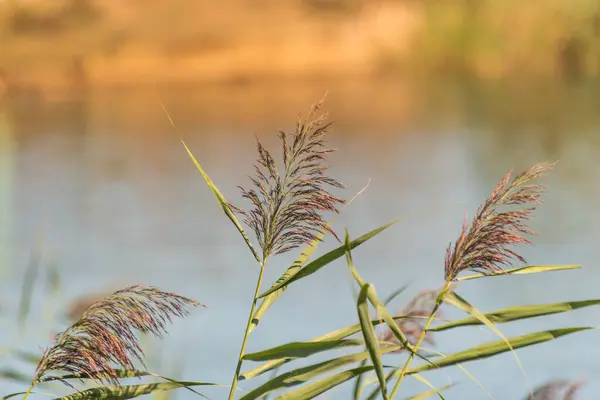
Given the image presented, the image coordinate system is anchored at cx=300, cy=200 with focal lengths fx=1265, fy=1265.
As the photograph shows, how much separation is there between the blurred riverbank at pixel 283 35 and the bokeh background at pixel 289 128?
15 millimetres

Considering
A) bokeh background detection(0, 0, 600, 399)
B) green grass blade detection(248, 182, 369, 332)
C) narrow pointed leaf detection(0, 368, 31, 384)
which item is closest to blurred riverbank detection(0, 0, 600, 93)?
bokeh background detection(0, 0, 600, 399)

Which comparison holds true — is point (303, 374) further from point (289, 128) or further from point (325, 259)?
point (289, 128)

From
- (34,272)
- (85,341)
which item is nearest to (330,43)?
(34,272)

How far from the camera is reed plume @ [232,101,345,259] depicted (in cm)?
118

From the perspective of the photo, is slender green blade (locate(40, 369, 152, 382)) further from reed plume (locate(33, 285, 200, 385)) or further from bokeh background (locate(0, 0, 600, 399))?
bokeh background (locate(0, 0, 600, 399))

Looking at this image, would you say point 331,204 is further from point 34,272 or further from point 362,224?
point 362,224

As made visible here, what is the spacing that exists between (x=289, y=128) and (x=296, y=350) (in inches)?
252

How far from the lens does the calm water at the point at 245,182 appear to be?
3375mm

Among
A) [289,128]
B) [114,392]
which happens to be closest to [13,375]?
[114,392]

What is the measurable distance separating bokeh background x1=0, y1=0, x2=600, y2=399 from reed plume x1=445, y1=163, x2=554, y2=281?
5.86ft

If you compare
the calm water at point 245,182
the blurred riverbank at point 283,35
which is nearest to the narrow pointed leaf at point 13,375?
the calm water at point 245,182

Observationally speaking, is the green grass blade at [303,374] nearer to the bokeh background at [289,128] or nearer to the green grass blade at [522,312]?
the green grass blade at [522,312]

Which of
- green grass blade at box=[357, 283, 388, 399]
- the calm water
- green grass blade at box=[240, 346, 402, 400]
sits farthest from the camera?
the calm water

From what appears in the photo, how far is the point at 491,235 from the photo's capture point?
1197 millimetres
